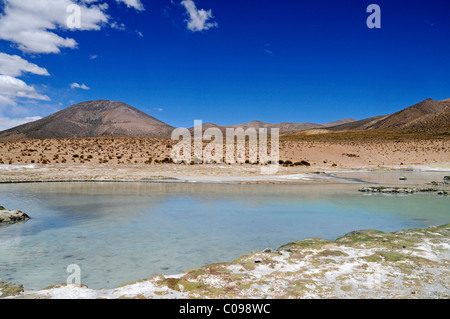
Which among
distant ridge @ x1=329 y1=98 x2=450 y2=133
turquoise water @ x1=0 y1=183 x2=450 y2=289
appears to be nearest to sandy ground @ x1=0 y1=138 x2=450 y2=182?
turquoise water @ x1=0 y1=183 x2=450 y2=289

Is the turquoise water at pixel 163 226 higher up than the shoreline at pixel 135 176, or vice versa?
the shoreline at pixel 135 176

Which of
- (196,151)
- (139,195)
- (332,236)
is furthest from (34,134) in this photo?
(332,236)

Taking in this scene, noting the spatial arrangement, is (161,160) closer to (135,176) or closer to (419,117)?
(135,176)

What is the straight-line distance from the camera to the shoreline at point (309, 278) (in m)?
4.08

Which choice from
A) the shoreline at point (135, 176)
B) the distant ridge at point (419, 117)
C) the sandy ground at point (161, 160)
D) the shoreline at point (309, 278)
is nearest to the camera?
the shoreline at point (309, 278)

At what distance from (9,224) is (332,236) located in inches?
383

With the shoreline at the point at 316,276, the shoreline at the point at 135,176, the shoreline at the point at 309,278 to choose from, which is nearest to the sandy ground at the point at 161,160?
the shoreline at the point at 135,176

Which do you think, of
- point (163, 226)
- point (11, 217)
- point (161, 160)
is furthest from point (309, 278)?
point (161, 160)

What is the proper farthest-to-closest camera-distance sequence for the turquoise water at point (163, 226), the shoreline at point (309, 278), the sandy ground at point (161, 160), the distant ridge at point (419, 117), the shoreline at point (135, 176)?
1. the distant ridge at point (419, 117)
2. the sandy ground at point (161, 160)
3. the shoreline at point (135, 176)
4. the turquoise water at point (163, 226)
5. the shoreline at point (309, 278)

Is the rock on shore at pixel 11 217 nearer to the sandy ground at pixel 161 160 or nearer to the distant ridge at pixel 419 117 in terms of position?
the sandy ground at pixel 161 160

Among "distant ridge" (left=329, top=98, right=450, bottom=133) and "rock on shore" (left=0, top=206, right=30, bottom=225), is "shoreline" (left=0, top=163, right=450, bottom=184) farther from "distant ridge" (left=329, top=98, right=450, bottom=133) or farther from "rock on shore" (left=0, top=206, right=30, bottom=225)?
"distant ridge" (left=329, top=98, right=450, bottom=133)

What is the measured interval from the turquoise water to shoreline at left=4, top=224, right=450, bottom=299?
1231 millimetres

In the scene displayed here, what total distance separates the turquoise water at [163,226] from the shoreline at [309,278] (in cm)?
123
